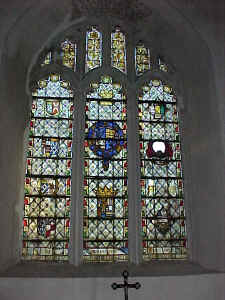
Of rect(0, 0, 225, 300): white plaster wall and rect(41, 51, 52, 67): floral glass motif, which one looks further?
rect(41, 51, 52, 67): floral glass motif

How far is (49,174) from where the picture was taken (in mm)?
5055

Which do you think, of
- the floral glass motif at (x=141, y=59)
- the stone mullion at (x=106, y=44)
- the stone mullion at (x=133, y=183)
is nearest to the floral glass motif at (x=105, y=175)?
the stone mullion at (x=133, y=183)

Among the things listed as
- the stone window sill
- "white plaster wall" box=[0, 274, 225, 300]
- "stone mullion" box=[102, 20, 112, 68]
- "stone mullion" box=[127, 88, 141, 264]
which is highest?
"stone mullion" box=[102, 20, 112, 68]

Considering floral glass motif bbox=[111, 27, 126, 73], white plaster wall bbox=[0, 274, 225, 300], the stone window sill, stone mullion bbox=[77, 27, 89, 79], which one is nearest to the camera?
white plaster wall bbox=[0, 274, 225, 300]

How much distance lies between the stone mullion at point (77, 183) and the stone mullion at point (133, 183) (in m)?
0.52

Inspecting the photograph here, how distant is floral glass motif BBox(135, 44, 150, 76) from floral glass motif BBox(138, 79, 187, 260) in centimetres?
19

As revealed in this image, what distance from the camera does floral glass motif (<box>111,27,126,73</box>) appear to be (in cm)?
567

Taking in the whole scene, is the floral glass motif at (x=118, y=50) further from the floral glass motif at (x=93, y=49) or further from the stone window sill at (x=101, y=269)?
the stone window sill at (x=101, y=269)

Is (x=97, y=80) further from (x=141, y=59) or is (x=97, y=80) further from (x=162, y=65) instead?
(x=162, y=65)

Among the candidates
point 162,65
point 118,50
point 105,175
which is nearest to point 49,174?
point 105,175

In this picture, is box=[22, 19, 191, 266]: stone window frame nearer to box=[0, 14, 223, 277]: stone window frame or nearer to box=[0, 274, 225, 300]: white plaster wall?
box=[0, 14, 223, 277]: stone window frame

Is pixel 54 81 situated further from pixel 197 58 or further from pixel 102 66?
pixel 197 58

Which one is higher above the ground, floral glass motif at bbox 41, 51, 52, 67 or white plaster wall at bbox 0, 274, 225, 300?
floral glass motif at bbox 41, 51, 52, 67

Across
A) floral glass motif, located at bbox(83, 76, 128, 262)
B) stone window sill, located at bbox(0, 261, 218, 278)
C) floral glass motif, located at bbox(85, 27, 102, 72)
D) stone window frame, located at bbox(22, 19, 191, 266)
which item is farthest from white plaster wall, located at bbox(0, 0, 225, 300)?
floral glass motif, located at bbox(83, 76, 128, 262)
